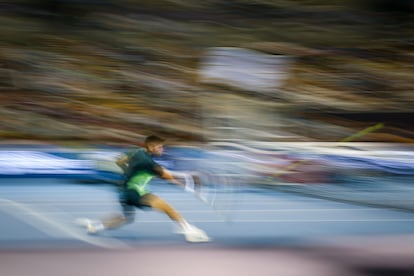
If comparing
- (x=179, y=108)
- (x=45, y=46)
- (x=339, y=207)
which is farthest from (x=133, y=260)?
(x=45, y=46)

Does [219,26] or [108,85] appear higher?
[219,26]

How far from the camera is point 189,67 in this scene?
19.0 m

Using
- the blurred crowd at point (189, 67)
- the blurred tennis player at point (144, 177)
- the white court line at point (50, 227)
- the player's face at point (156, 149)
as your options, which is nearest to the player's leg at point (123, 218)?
the blurred tennis player at point (144, 177)

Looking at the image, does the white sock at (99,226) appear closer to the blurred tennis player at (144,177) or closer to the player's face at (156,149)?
the blurred tennis player at (144,177)

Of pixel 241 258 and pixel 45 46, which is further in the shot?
pixel 45 46

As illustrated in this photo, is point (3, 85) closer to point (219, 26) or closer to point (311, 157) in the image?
point (219, 26)

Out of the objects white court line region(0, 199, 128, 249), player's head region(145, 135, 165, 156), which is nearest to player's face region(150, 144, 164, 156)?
player's head region(145, 135, 165, 156)

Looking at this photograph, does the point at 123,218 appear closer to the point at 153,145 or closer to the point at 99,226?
the point at 99,226

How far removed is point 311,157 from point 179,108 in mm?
6280

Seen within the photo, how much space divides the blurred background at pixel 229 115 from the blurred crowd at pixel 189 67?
0.14 feet

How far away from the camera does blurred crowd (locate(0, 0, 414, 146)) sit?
642 inches

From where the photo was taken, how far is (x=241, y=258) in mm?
6270

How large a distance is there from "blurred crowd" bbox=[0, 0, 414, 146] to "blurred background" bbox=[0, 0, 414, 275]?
4 centimetres

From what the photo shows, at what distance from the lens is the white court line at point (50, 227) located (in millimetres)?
6887
